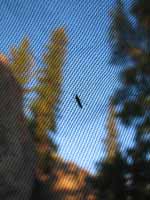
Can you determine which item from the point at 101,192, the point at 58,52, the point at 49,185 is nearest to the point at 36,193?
the point at 49,185

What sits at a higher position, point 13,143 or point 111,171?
point 13,143

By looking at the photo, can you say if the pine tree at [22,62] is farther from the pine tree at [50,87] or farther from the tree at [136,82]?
the tree at [136,82]

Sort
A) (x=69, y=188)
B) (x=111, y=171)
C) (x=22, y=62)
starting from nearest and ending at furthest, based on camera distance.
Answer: (x=22, y=62)
(x=111, y=171)
(x=69, y=188)

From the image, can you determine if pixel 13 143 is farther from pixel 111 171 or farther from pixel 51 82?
pixel 51 82

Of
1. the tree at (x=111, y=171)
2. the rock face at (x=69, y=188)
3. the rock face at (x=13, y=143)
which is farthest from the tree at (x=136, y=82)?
the rock face at (x=13, y=143)

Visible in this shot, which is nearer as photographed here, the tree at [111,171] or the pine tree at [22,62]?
the pine tree at [22,62]

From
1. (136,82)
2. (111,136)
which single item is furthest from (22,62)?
(136,82)

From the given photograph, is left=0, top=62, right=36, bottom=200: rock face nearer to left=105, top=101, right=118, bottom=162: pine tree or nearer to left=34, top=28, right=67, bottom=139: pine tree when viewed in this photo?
left=34, top=28, right=67, bottom=139: pine tree
